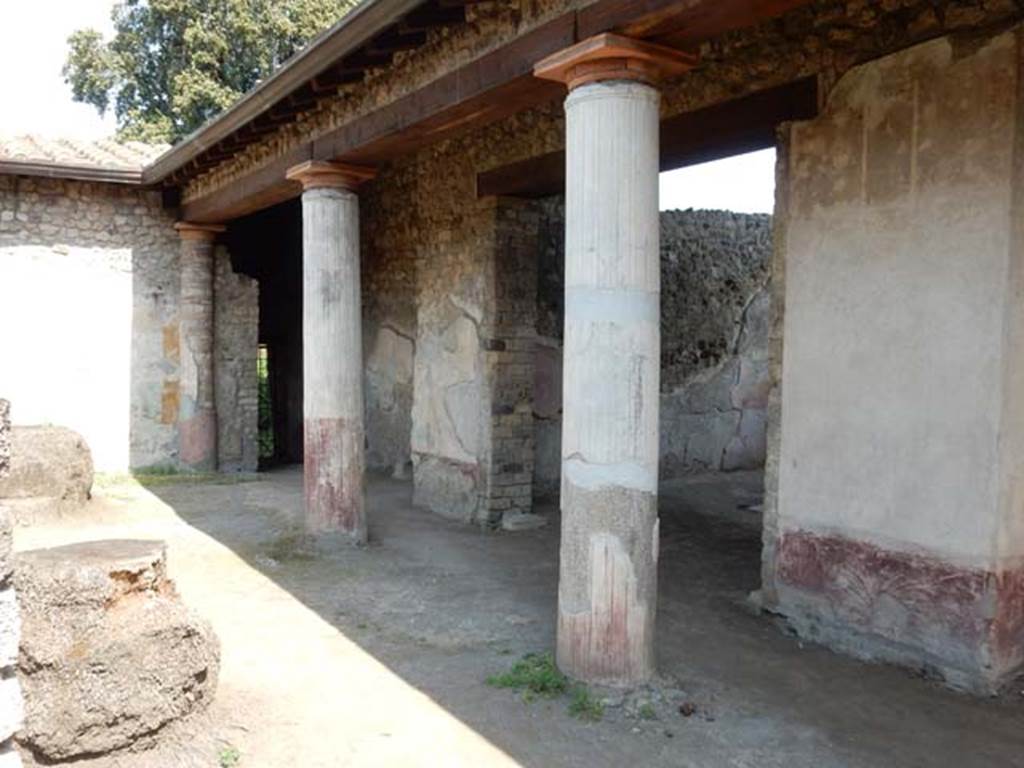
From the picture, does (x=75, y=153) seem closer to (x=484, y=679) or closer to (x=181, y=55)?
(x=484, y=679)

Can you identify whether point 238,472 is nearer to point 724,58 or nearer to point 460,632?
point 460,632

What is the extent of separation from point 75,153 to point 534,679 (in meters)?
8.23

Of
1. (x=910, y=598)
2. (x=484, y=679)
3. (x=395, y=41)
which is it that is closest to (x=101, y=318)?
(x=395, y=41)

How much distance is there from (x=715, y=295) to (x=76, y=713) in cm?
836

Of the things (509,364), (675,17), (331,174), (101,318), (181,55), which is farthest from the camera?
(181,55)

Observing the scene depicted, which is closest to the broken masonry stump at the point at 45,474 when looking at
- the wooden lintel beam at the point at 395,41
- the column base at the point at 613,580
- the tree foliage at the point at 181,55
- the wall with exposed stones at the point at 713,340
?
the wooden lintel beam at the point at 395,41

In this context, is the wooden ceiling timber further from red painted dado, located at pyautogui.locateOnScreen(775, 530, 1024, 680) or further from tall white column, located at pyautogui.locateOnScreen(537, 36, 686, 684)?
red painted dado, located at pyautogui.locateOnScreen(775, 530, 1024, 680)

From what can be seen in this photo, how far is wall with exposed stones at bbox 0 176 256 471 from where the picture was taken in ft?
30.3

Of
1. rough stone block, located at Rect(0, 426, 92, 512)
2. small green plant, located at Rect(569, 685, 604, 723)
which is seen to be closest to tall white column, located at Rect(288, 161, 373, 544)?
rough stone block, located at Rect(0, 426, 92, 512)

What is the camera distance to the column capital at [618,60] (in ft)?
12.2

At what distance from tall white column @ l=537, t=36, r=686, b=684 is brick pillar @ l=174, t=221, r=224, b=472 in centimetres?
728

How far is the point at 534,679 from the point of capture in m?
4.00

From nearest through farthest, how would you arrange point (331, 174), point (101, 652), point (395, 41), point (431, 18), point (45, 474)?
point (101, 652) → point (431, 18) → point (395, 41) → point (331, 174) → point (45, 474)

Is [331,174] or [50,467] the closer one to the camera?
[331,174]
